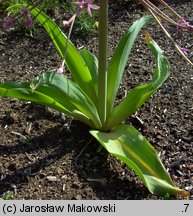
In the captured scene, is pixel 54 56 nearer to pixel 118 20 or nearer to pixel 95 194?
pixel 118 20

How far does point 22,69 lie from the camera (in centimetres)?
288

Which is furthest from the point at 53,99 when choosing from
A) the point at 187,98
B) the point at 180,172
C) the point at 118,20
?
the point at 118,20

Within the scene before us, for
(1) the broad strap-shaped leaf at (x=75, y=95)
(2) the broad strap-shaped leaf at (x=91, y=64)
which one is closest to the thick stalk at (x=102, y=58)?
(1) the broad strap-shaped leaf at (x=75, y=95)

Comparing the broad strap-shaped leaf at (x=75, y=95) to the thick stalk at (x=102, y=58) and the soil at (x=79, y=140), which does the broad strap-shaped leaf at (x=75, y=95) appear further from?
the soil at (x=79, y=140)

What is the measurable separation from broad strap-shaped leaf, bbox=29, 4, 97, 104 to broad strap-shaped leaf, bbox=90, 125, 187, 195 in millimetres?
263

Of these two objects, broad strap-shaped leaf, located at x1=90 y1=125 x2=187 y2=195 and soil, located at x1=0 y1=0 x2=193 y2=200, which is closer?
broad strap-shaped leaf, located at x1=90 y1=125 x2=187 y2=195

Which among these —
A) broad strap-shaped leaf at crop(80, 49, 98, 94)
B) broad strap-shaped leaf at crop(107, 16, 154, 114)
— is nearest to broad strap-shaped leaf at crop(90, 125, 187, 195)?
broad strap-shaped leaf at crop(107, 16, 154, 114)

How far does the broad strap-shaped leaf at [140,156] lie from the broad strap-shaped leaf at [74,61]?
263 millimetres

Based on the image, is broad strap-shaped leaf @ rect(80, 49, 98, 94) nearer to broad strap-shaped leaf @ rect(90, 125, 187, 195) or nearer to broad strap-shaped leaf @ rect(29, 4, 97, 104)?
broad strap-shaped leaf @ rect(29, 4, 97, 104)

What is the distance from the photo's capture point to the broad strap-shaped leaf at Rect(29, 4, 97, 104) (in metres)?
2.25

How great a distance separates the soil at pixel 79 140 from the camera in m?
2.09

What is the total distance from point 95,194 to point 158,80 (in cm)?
56

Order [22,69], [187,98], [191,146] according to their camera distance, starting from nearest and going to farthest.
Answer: [191,146] → [187,98] → [22,69]

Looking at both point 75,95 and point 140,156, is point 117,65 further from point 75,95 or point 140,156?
point 140,156
